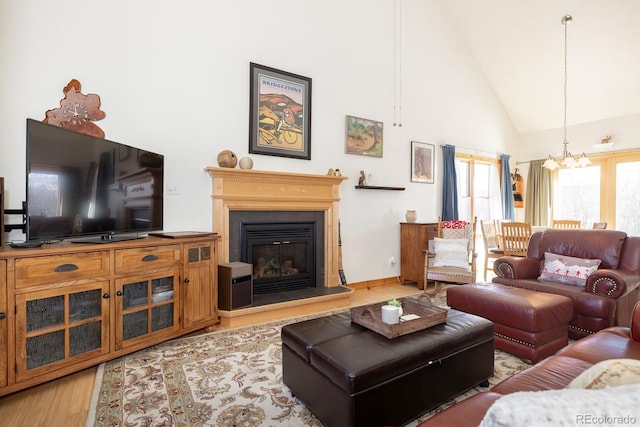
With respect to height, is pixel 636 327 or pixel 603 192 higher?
pixel 603 192

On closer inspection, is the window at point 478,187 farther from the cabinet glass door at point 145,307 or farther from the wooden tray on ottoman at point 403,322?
the cabinet glass door at point 145,307

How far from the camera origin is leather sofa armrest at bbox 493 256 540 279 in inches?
129

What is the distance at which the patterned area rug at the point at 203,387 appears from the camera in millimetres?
1774

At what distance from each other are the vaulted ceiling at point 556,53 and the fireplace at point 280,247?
439 cm

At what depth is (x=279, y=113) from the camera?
400 cm

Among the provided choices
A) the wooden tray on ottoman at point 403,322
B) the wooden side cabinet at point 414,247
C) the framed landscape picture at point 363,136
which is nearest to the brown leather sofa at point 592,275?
the wooden side cabinet at point 414,247

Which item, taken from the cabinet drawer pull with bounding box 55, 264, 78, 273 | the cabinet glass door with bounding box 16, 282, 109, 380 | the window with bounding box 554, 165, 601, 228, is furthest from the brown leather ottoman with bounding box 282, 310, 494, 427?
the window with bounding box 554, 165, 601, 228

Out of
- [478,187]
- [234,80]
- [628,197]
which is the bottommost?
[628,197]

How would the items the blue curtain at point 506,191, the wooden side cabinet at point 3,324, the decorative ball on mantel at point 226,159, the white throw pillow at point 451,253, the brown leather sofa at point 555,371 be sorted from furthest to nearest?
the blue curtain at point 506,191, the white throw pillow at point 451,253, the decorative ball on mantel at point 226,159, the wooden side cabinet at point 3,324, the brown leather sofa at point 555,371

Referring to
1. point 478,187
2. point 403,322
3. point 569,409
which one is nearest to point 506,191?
point 478,187

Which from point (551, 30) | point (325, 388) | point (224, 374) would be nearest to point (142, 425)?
point (224, 374)

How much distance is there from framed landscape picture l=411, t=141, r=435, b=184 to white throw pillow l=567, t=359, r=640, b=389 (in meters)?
4.62

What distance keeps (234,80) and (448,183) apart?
3809mm

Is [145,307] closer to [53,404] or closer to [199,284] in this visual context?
[199,284]
